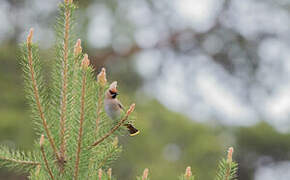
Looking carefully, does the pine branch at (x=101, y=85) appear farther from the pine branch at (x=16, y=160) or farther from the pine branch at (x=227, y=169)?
the pine branch at (x=227, y=169)

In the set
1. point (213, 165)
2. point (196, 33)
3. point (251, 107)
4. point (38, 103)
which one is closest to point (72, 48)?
point (38, 103)

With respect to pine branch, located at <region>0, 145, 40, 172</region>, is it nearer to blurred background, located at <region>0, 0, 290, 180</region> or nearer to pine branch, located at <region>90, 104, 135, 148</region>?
pine branch, located at <region>90, 104, 135, 148</region>

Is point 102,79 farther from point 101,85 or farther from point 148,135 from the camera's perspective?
point 148,135

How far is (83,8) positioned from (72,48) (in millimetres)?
6953

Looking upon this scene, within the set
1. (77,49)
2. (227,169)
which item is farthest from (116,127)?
(227,169)

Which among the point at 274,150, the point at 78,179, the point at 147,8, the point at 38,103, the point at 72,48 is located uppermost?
the point at 147,8

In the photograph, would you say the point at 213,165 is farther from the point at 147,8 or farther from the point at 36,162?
the point at 36,162

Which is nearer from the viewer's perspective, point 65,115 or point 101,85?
point 101,85

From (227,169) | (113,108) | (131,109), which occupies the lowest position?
(227,169)

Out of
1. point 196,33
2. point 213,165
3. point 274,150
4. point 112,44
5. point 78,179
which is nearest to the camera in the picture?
point 78,179

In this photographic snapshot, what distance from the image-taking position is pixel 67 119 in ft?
6.06

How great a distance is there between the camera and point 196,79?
9.59 metres

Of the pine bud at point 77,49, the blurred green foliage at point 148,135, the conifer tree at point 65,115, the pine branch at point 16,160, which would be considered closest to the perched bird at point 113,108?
the conifer tree at point 65,115

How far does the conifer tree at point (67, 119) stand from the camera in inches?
68.8
